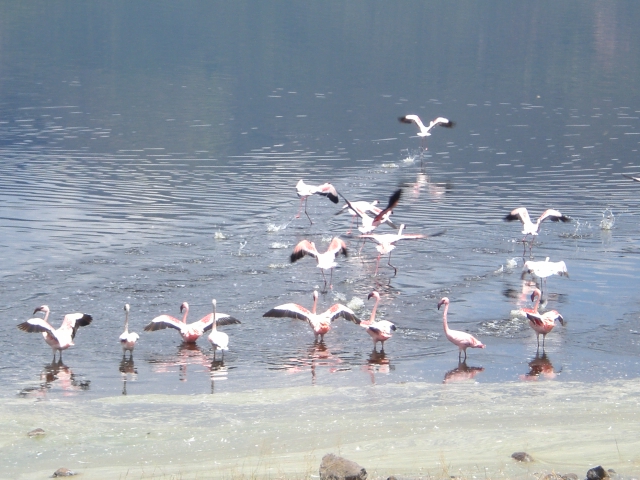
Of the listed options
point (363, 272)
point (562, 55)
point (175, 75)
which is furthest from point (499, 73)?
point (363, 272)

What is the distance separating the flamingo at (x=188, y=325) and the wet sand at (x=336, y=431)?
6.45 ft

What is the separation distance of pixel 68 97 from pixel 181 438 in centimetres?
3339

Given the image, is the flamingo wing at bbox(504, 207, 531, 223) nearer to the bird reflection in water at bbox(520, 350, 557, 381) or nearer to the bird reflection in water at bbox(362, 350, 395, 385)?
the bird reflection in water at bbox(520, 350, 557, 381)

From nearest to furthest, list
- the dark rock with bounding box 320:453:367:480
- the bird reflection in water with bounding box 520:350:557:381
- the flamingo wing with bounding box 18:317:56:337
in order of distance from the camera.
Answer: the dark rock with bounding box 320:453:367:480 → the bird reflection in water with bounding box 520:350:557:381 → the flamingo wing with bounding box 18:317:56:337

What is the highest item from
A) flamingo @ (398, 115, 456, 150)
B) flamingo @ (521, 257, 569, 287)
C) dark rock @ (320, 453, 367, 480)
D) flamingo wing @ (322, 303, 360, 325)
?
flamingo @ (398, 115, 456, 150)

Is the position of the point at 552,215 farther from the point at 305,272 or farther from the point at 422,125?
the point at 422,125

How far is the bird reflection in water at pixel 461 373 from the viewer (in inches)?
480

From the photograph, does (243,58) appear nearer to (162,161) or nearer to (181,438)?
(162,161)

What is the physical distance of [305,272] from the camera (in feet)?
57.2

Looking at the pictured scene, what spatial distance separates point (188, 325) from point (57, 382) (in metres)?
1.95

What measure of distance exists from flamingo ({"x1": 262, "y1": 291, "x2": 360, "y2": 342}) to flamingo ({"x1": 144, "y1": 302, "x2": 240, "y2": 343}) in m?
0.65

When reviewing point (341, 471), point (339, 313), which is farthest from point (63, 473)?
point (339, 313)

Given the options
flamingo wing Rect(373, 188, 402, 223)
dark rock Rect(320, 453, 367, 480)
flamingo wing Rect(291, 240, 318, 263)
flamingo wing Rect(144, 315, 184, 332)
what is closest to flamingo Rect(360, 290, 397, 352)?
flamingo wing Rect(144, 315, 184, 332)

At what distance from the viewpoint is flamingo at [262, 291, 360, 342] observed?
13.6 metres
